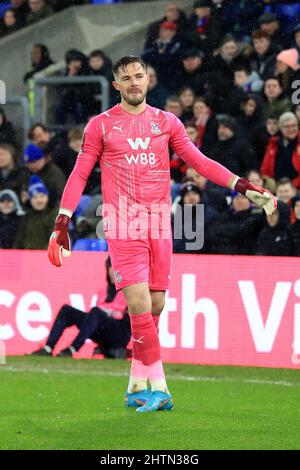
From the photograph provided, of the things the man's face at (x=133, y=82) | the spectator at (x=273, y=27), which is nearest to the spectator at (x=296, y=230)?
the spectator at (x=273, y=27)

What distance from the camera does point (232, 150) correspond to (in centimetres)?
1438

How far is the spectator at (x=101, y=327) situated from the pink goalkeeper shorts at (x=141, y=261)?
4.16 meters

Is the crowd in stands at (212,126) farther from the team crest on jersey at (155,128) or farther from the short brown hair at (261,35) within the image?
the team crest on jersey at (155,128)

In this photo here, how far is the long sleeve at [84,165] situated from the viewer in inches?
338

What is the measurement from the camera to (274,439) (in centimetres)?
737

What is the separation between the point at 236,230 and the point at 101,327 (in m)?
1.90

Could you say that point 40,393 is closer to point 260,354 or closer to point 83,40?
point 260,354

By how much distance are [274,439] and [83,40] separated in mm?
12481

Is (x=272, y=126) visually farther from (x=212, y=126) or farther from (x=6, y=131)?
(x=6, y=131)

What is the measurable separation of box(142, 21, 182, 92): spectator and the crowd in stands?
0.01 m

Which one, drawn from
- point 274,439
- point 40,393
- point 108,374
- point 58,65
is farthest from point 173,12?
point 274,439

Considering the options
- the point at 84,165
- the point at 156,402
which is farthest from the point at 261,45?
the point at 156,402
